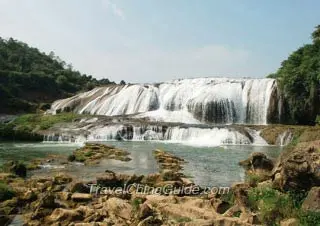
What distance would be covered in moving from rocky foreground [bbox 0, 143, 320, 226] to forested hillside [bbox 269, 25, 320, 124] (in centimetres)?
3096

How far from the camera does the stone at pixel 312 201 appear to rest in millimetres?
8695

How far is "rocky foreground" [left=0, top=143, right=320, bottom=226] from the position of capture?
9281 millimetres

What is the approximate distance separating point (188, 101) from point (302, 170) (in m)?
42.0

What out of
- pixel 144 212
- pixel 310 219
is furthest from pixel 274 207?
pixel 144 212

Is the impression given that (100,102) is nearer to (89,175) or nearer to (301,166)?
(89,175)

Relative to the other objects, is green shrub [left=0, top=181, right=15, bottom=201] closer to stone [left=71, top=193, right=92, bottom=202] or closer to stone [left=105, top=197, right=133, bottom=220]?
stone [left=71, top=193, right=92, bottom=202]

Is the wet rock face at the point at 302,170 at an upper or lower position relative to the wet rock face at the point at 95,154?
upper

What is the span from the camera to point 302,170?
9.80m


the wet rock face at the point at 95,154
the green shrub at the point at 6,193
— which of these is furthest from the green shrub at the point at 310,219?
the wet rock face at the point at 95,154

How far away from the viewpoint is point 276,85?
48.0m

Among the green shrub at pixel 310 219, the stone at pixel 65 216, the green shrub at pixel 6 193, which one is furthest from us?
the green shrub at pixel 6 193

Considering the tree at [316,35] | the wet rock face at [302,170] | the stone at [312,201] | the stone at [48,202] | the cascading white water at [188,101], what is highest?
the tree at [316,35]

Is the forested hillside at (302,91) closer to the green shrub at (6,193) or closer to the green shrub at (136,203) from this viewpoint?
the green shrub at (136,203)

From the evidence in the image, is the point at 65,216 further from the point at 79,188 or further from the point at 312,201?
the point at 312,201
